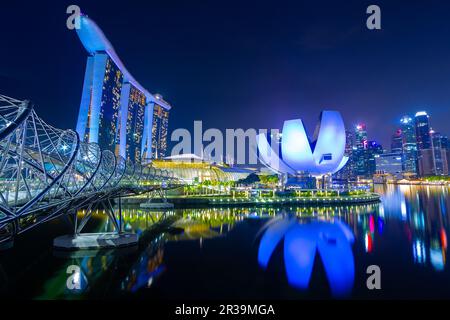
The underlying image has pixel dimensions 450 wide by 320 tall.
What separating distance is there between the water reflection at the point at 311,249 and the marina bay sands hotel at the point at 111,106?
17.6 metres

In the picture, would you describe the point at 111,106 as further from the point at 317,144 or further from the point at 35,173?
the point at 35,173

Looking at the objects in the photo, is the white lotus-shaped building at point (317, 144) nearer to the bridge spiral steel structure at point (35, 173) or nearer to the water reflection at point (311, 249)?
the water reflection at point (311, 249)

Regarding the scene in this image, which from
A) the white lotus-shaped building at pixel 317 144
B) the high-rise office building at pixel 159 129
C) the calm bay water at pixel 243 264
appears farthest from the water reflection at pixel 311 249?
the high-rise office building at pixel 159 129

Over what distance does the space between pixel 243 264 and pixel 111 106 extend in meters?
66.4

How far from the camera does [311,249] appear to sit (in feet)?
44.0

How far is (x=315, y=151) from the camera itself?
35000mm

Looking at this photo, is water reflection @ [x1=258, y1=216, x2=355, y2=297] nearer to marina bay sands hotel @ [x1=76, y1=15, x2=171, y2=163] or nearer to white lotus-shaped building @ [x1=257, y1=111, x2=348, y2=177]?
white lotus-shaped building @ [x1=257, y1=111, x2=348, y2=177]

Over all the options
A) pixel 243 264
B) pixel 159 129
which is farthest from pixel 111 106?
pixel 243 264

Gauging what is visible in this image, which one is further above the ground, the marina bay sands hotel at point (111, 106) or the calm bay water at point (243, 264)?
the marina bay sands hotel at point (111, 106)

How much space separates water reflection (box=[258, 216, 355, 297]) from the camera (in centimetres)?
958

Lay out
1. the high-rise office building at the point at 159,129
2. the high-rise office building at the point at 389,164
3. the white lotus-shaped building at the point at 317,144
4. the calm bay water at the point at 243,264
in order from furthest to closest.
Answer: the high-rise office building at the point at 389,164, the high-rise office building at the point at 159,129, the white lotus-shaped building at the point at 317,144, the calm bay water at the point at 243,264

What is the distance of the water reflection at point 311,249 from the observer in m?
9.58

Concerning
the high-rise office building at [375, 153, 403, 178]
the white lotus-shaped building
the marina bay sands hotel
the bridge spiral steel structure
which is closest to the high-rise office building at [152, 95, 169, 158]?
the marina bay sands hotel
